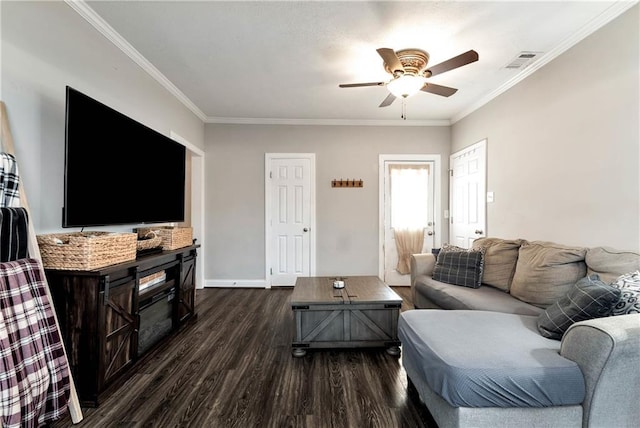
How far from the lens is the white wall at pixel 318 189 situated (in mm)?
4559

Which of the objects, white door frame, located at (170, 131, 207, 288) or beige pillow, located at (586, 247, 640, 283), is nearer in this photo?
beige pillow, located at (586, 247, 640, 283)

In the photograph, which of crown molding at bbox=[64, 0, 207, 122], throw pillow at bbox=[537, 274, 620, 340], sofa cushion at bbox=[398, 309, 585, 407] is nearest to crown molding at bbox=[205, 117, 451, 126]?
crown molding at bbox=[64, 0, 207, 122]

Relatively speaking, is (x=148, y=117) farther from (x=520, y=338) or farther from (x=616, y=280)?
(x=616, y=280)

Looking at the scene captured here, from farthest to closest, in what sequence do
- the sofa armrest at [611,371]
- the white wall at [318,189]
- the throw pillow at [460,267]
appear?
the white wall at [318,189]
the throw pillow at [460,267]
the sofa armrest at [611,371]

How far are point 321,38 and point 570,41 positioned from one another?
2079mm

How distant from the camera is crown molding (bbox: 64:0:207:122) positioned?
208cm

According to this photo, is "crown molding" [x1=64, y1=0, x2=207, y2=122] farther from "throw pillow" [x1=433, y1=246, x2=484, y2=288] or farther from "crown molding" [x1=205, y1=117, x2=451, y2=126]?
"throw pillow" [x1=433, y1=246, x2=484, y2=288]

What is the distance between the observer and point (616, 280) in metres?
1.75

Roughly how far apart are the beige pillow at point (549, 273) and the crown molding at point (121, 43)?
3.91 meters

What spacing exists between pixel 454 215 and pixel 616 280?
2.79 meters

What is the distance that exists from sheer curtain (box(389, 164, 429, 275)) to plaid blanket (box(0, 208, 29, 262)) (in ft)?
13.7

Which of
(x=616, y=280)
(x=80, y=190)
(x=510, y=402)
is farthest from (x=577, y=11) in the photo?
(x=80, y=190)

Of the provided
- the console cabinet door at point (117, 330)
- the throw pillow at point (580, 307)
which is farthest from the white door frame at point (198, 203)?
the throw pillow at point (580, 307)

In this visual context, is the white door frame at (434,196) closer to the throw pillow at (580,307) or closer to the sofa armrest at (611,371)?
the throw pillow at (580,307)
